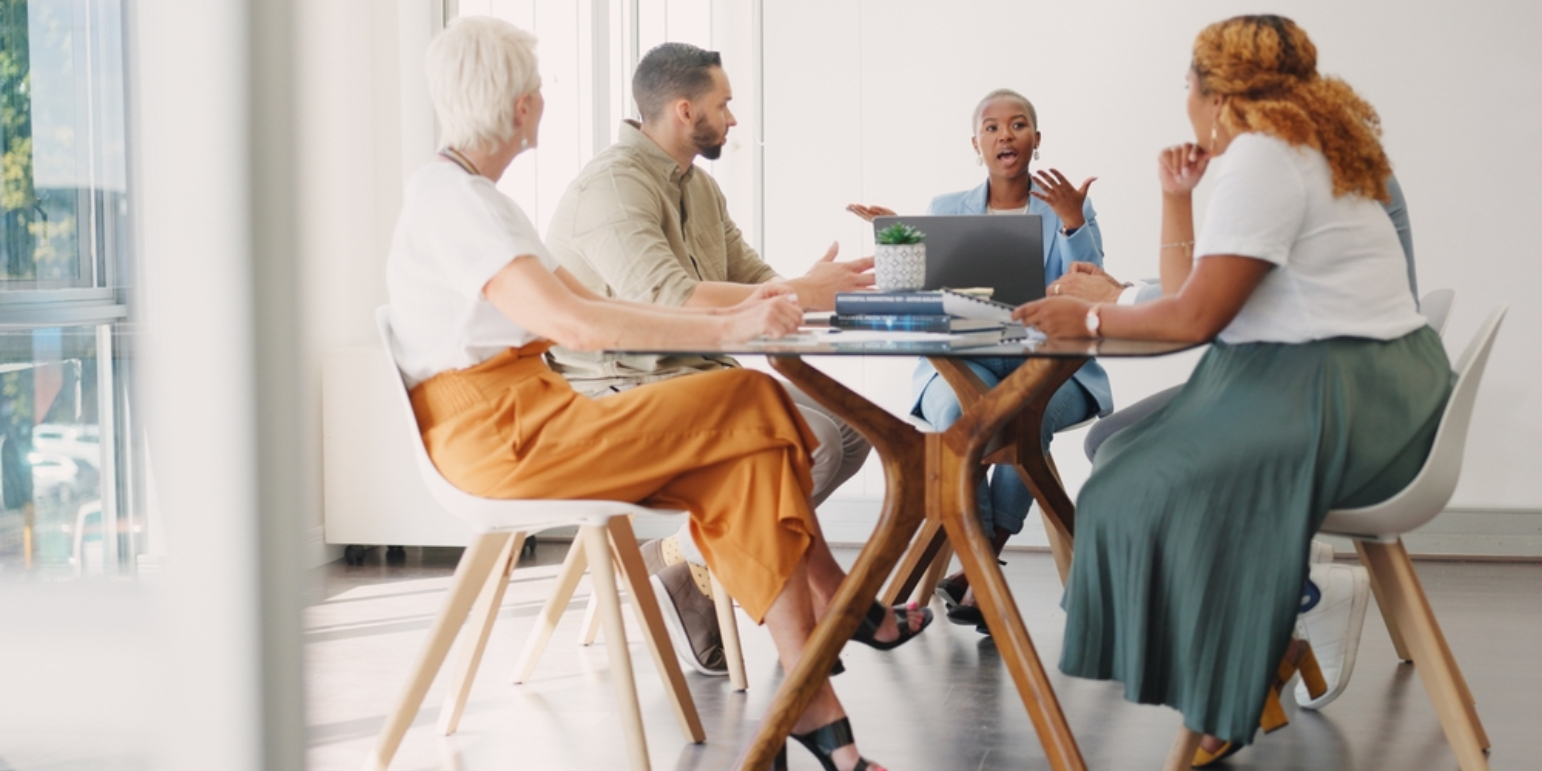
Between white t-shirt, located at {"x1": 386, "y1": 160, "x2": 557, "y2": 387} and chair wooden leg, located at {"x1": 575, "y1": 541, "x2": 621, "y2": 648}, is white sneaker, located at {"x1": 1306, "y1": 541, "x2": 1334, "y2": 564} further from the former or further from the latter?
white t-shirt, located at {"x1": 386, "y1": 160, "x2": 557, "y2": 387}

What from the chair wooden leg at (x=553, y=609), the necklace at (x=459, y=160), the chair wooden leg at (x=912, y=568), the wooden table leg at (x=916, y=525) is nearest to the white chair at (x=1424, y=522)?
the wooden table leg at (x=916, y=525)

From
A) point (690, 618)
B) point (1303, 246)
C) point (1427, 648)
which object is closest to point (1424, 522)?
point (1427, 648)

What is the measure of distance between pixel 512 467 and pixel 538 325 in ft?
0.74

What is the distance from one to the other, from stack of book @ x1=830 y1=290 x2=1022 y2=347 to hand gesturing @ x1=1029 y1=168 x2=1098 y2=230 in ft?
3.19

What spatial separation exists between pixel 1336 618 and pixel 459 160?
1.81 metres

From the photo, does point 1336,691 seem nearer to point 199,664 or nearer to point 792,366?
point 792,366

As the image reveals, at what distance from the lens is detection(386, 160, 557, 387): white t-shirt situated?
2002mm

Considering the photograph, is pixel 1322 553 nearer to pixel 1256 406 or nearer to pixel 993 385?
pixel 993 385

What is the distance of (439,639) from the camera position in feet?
6.87

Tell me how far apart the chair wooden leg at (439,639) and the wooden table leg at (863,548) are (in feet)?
1.67

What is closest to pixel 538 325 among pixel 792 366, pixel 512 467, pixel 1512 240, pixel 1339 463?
pixel 512 467

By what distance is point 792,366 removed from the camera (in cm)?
195

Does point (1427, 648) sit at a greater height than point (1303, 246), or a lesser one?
lesser

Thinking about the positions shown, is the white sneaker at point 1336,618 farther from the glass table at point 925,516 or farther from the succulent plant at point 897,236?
the succulent plant at point 897,236
